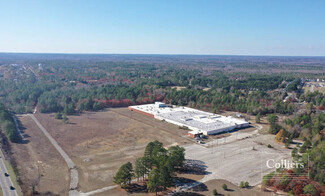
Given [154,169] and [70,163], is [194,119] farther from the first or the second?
[154,169]

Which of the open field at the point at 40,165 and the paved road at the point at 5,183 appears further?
the open field at the point at 40,165

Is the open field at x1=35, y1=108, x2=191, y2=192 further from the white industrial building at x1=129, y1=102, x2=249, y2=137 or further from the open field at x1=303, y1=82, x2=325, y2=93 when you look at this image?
the open field at x1=303, y1=82, x2=325, y2=93

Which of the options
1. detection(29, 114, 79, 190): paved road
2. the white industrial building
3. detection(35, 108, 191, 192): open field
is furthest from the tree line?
the white industrial building

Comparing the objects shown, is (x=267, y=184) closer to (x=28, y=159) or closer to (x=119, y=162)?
(x=119, y=162)

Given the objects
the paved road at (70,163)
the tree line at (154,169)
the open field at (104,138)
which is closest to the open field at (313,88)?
the open field at (104,138)

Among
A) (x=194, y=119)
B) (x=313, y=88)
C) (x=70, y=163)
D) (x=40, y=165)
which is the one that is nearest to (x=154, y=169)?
(x=70, y=163)

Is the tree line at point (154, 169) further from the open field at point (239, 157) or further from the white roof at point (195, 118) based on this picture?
the white roof at point (195, 118)

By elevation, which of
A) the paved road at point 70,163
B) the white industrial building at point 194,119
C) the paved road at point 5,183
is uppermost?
the white industrial building at point 194,119

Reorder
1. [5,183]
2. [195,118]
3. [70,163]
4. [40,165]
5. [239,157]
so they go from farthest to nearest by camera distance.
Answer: [195,118]
[239,157]
[70,163]
[40,165]
[5,183]
